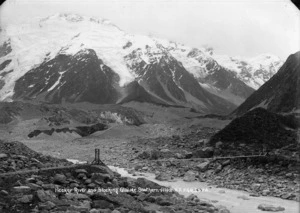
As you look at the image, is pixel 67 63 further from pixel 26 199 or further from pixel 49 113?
pixel 26 199

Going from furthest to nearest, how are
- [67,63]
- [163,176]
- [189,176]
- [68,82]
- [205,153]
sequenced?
[67,63]
[68,82]
[205,153]
[163,176]
[189,176]

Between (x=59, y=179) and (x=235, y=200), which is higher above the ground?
(x=59, y=179)

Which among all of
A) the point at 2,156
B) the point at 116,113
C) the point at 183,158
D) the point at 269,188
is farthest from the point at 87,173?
the point at 116,113

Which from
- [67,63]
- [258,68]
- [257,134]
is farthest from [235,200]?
[258,68]

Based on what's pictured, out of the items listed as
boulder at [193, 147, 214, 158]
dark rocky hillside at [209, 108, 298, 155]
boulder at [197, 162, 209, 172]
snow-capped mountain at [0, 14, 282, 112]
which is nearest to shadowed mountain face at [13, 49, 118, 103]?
snow-capped mountain at [0, 14, 282, 112]

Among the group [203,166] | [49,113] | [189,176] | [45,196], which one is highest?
[49,113]

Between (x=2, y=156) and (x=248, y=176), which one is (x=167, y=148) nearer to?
(x=248, y=176)

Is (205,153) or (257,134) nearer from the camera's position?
(257,134)

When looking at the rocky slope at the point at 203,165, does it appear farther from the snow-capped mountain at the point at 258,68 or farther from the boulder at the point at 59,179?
the snow-capped mountain at the point at 258,68
